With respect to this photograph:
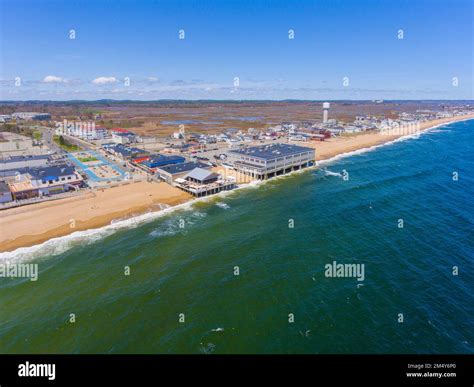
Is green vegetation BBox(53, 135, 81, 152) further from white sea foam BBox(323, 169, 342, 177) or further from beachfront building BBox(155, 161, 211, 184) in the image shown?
white sea foam BBox(323, 169, 342, 177)

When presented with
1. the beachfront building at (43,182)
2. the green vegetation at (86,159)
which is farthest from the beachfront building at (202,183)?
the green vegetation at (86,159)

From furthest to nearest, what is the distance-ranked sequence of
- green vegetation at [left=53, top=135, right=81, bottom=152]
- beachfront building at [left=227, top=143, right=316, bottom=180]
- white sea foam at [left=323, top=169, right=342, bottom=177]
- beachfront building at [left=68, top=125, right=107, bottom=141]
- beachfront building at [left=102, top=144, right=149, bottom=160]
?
beachfront building at [left=68, top=125, right=107, bottom=141]
green vegetation at [left=53, top=135, right=81, bottom=152]
beachfront building at [left=102, top=144, right=149, bottom=160]
white sea foam at [left=323, top=169, right=342, bottom=177]
beachfront building at [left=227, top=143, right=316, bottom=180]

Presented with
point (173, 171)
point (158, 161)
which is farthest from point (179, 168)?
point (158, 161)

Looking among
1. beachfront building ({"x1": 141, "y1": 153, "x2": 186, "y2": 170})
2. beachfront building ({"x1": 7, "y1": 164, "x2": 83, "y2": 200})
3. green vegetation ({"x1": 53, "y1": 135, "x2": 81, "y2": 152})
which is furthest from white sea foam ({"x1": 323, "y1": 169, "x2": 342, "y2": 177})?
green vegetation ({"x1": 53, "y1": 135, "x2": 81, "y2": 152})

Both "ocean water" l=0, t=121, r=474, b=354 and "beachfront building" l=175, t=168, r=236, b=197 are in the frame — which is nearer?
"ocean water" l=0, t=121, r=474, b=354

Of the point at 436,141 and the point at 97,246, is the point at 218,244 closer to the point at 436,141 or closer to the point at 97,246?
the point at 97,246

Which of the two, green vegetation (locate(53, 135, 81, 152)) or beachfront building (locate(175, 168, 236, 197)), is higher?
green vegetation (locate(53, 135, 81, 152))

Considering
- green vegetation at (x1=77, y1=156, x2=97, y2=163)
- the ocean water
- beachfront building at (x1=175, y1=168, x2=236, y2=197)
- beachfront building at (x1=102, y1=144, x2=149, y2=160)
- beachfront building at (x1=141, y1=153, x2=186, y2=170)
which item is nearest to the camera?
the ocean water
